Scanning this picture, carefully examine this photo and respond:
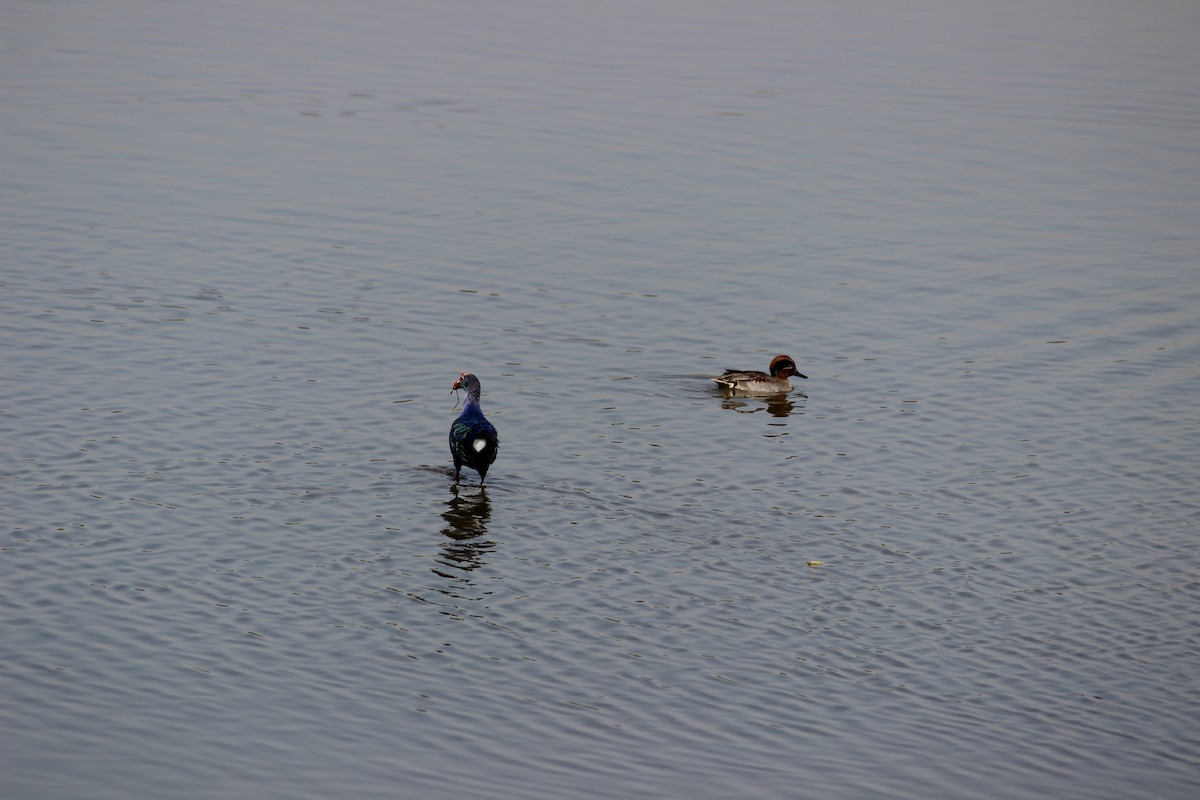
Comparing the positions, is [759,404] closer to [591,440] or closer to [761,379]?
[761,379]

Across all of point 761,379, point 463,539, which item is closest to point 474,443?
point 463,539

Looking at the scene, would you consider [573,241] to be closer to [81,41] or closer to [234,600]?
[234,600]

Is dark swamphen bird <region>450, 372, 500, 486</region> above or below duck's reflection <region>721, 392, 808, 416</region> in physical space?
below

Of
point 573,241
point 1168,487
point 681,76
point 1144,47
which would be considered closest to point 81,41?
point 681,76

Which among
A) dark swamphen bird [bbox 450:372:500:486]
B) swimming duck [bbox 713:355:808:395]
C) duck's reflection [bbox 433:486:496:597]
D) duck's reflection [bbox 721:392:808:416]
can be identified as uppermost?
swimming duck [bbox 713:355:808:395]

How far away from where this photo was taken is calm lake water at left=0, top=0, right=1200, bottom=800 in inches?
477

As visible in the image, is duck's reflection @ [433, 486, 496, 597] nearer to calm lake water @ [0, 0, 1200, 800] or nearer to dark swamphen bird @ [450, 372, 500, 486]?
calm lake water @ [0, 0, 1200, 800]

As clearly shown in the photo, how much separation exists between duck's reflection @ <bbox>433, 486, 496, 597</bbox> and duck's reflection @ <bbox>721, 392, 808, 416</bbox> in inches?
201

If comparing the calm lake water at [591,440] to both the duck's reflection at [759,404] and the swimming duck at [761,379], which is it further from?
the swimming duck at [761,379]

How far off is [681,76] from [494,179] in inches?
497

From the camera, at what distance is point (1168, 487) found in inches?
729

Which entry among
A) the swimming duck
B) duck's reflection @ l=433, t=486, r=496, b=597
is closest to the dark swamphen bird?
duck's reflection @ l=433, t=486, r=496, b=597

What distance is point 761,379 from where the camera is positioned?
2116cm

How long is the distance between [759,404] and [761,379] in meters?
0.35
